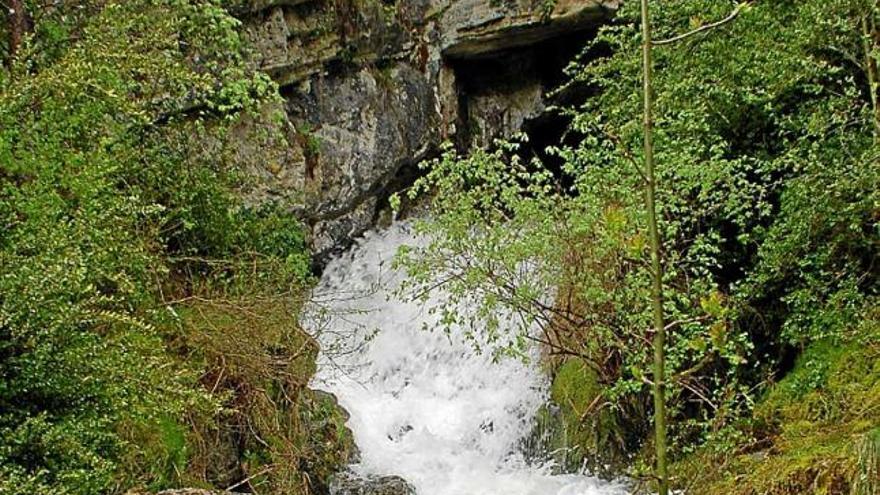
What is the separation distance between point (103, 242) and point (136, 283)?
2.40ft

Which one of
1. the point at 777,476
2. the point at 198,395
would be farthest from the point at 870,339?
the point at 198,395

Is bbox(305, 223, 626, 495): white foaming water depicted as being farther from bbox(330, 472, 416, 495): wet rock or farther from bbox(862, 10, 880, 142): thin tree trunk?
bbox(862, 10, 880, 142): thin tree trunk

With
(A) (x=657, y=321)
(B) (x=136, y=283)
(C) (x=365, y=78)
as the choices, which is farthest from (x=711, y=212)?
(C) (x=365, y=78)

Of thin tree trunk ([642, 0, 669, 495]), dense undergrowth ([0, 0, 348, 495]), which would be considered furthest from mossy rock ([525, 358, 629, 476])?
thin tree trunk ([642, 0, 669, 495])

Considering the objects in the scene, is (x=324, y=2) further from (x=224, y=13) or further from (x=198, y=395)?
(x=198, y=395)

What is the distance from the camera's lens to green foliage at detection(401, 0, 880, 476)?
15.6ft

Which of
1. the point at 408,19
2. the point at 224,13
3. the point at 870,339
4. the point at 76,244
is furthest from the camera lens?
the point at 408,19

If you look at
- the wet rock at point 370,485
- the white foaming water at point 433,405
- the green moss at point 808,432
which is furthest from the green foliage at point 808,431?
the wet rock at point 370,485

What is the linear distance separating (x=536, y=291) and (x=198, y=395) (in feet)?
8.49

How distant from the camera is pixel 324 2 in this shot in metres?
9.73

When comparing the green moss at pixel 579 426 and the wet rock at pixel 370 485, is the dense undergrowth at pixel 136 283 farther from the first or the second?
the green moss at pixel 579 426

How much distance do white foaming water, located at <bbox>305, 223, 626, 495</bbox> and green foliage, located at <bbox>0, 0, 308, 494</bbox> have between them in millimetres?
1378

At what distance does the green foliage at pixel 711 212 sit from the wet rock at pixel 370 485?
182cm

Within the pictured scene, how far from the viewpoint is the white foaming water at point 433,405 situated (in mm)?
Answer: 6512
